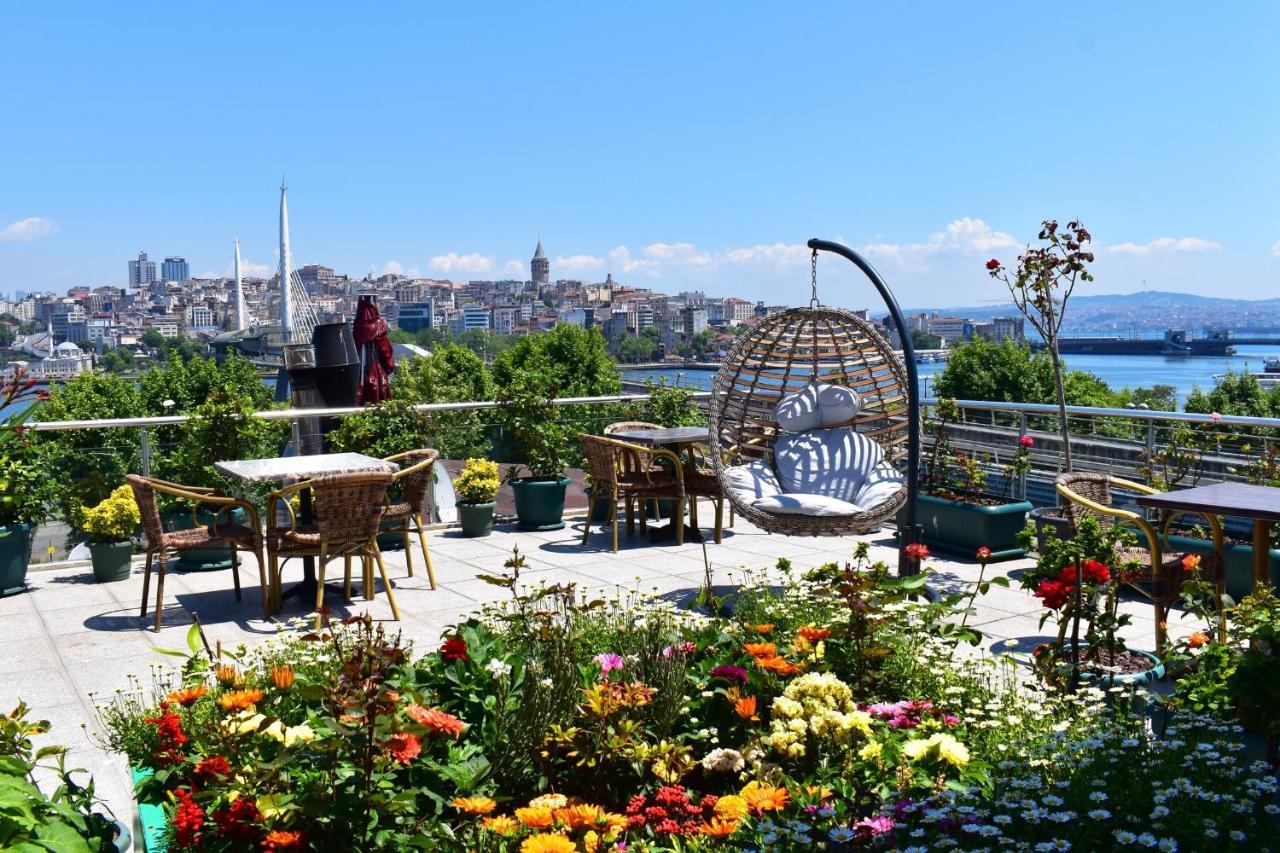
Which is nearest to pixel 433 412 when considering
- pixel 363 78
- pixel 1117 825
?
pixel 1117 825

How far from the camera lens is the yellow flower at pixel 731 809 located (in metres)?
2.10

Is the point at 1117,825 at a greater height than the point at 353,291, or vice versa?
the point at 353,291

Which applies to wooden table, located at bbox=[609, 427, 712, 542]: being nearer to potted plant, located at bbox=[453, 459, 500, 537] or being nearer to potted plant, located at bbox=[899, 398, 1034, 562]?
potted plant, located at bbox=[453, 459, 500, 537]

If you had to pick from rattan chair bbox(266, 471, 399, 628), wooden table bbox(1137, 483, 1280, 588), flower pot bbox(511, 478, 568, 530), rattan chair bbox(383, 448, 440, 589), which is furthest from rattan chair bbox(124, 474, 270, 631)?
wooden table bbox(1137, 483, 1280, 588)

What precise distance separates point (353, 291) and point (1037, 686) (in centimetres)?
14892

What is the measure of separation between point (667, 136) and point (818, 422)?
155ft

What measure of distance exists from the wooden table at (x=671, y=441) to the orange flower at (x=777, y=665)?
4.08 meters

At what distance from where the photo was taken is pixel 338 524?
5.17 meters

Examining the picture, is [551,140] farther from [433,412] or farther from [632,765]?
[632,765]

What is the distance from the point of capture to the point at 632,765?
A: 8.16 ft

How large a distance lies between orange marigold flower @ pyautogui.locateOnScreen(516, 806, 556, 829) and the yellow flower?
33 cm

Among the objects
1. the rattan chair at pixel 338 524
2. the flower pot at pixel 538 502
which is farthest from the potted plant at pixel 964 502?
the rattan chair at pixel 338 524

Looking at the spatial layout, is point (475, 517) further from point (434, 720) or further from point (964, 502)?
point (434, 720)

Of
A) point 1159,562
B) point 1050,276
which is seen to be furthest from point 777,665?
point 1050,276
